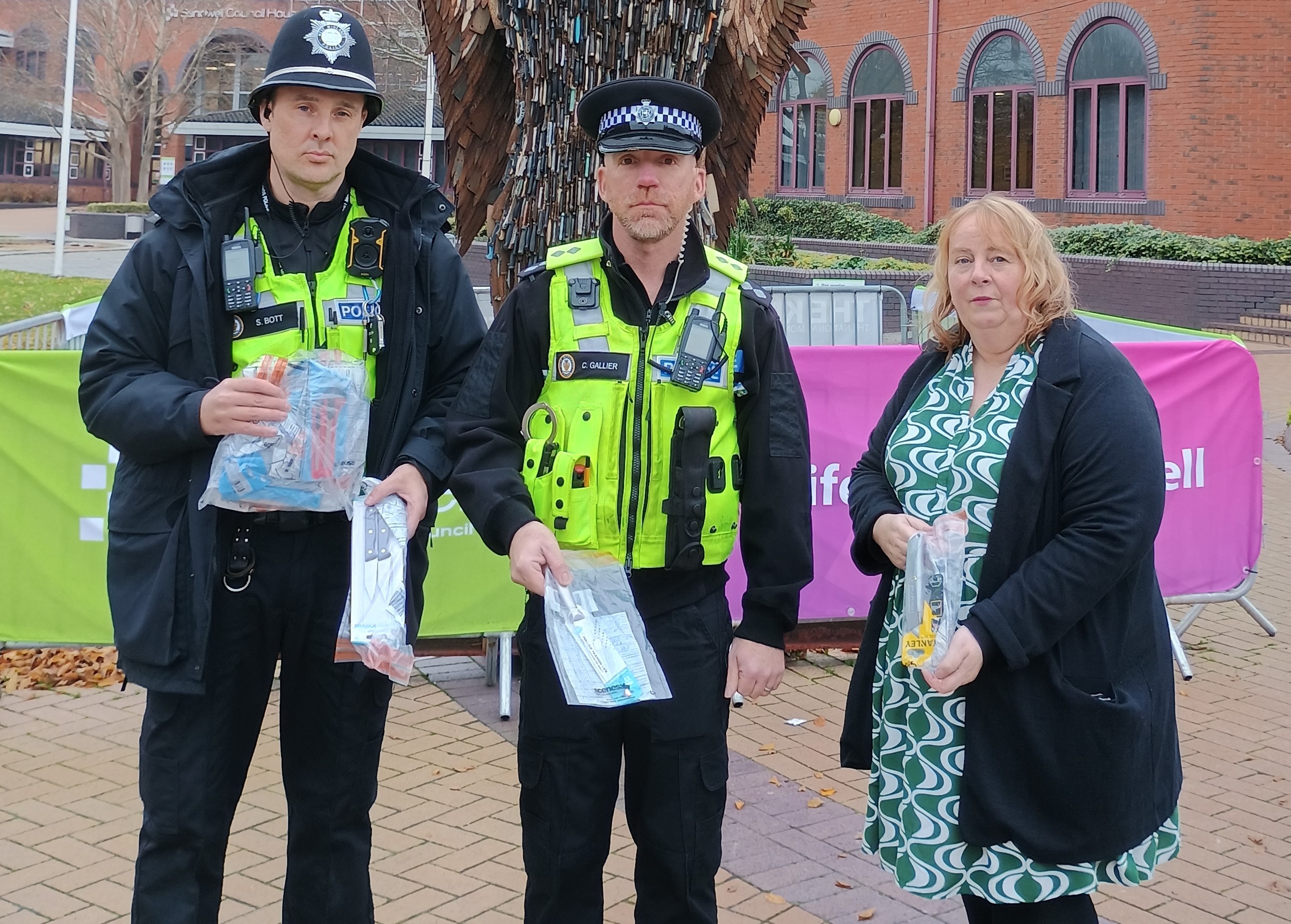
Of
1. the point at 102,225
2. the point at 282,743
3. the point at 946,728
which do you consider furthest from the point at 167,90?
the point at 946,728

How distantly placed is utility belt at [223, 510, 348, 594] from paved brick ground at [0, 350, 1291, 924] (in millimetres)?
1382

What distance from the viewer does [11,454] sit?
5.56 meters

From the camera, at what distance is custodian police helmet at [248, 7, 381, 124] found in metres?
3.03

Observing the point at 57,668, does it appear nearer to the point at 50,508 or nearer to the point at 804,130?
the point at 50,508

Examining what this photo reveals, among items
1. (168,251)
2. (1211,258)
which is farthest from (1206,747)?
(1211,258)

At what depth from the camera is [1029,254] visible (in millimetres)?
2984

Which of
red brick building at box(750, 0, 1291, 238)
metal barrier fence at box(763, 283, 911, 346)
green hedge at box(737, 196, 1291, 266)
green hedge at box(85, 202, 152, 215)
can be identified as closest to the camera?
metal barrier fence at box(763, 283, 911, 346)

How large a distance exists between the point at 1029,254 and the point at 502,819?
2692mm

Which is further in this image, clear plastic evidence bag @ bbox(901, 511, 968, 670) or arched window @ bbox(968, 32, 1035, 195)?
arched window @ bbox(968, 32, 1035, 195)

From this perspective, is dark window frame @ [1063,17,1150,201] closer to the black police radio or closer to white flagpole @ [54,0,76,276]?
white flagpole @ [54,0,76,276]

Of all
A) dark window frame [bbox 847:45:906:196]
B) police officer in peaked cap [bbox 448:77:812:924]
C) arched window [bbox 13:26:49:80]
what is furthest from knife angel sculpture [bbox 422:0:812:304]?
arched window [bbox 13:26:49:80]

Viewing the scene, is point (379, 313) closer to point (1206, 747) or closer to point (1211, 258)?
point (1206, 747)

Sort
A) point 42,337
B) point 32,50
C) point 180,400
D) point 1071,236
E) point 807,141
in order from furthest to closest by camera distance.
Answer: point 32,50, point 807,141, point 1071,236, point 42,337, point 180,400

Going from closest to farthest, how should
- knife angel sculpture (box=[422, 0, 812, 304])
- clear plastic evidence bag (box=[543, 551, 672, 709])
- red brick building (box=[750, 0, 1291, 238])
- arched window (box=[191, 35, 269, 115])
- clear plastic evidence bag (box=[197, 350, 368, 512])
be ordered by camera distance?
1. clear plastic evidence bag (box=[543, 551, 672, 709])
2. clear plastic evidence bag (box=[197, 350, 368, 512])
3. knife angel sculpture (box=[422, 0, 812, 304])
4. red brick building (box=[750, 0, 1291, 238])
5. arched window (box=[191, 35, 269, 115])
